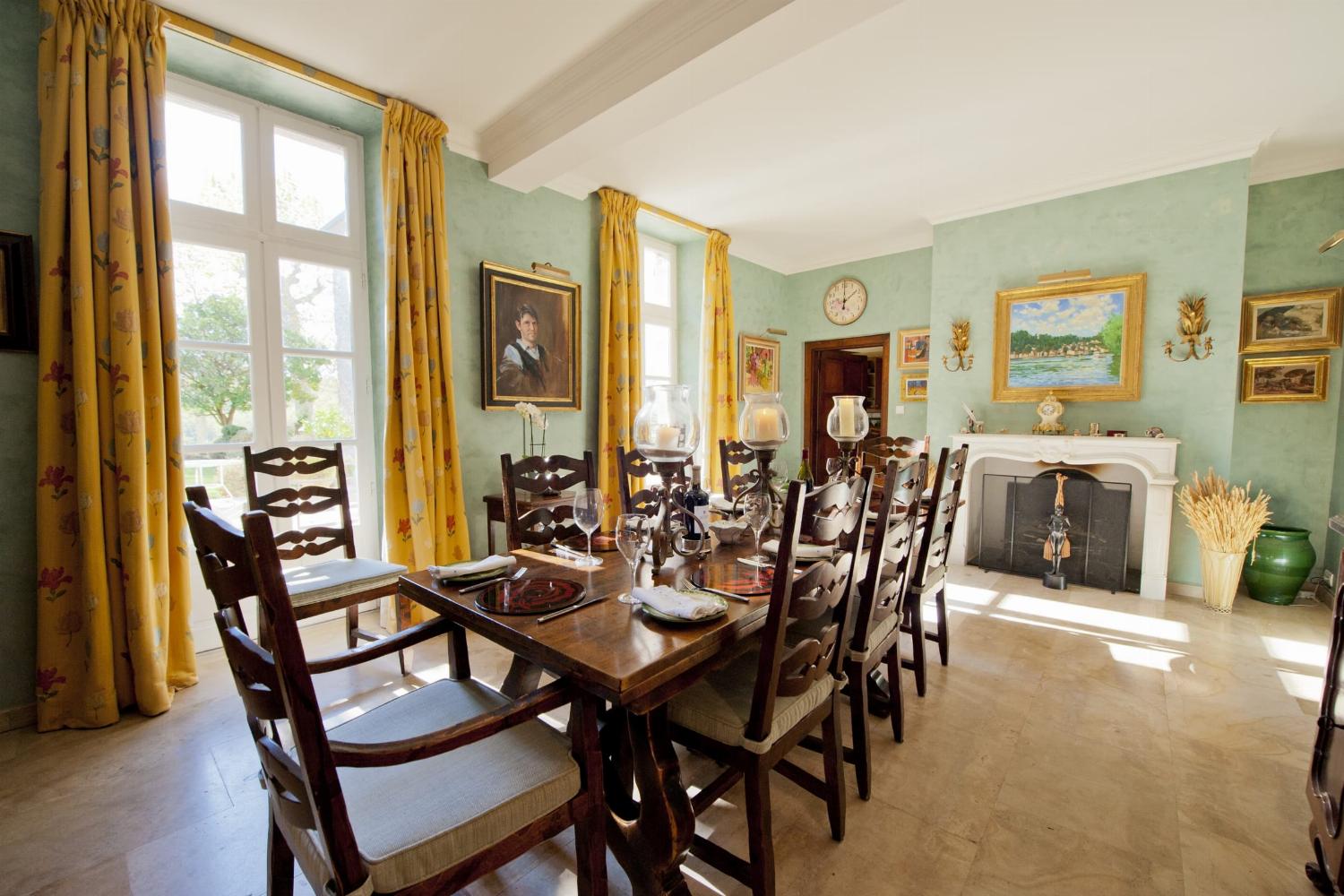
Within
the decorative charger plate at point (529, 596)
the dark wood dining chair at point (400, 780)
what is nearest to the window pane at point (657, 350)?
the decorative charger plate at point (529, 596)

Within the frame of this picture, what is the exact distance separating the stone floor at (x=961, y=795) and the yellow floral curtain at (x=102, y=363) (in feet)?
0.91

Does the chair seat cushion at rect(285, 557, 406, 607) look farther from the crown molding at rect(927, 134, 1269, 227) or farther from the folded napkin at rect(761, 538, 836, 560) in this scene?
the crown molding at rect(927, 134, 1269, 227)

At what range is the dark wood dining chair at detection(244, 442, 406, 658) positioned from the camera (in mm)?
2129

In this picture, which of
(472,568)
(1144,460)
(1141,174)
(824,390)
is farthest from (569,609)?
(824,390)

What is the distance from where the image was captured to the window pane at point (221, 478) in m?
2.59

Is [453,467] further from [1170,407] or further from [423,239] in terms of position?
[1170,407]

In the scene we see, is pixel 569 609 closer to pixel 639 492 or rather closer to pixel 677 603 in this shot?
pixel 677 603

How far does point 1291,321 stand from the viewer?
11.6ft

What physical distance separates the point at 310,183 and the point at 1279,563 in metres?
6.25

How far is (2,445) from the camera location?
2.02 m

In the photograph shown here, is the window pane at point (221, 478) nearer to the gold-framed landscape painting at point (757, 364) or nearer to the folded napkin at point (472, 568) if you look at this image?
the folded napkin at point (472, 568)

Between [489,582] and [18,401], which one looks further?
[18,401]

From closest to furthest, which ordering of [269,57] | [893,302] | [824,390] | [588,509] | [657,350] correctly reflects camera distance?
[588,509] → [269,57] → [657,350] → [893,302] → [824,390]

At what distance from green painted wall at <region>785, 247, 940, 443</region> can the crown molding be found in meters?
0.70
